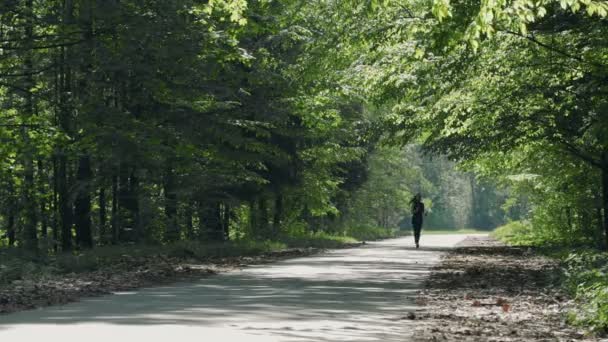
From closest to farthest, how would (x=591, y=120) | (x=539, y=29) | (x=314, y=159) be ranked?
(x=539, y=29)
(x=591, y=120)
(x=314, y=159)

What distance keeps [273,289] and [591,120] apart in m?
8.92

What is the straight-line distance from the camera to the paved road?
912cm

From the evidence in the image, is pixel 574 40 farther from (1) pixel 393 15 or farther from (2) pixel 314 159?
(2) pixel 314 159

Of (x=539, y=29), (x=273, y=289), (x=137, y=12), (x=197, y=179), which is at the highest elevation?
(x=137, y=12)

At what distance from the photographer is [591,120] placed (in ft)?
63.7

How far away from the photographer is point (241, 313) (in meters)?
11.0

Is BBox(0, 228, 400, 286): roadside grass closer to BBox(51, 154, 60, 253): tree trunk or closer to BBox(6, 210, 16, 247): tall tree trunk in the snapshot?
BBox(51, 154, 60, 253): tree trunk

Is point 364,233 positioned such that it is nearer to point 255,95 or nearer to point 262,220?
point 262,220

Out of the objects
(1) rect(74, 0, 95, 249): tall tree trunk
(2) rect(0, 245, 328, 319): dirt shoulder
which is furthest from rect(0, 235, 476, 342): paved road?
(1) rect(74, 0, 95, 249): tall tree trunk

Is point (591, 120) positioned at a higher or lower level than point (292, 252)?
higher

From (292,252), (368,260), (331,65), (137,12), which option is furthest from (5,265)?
(292,252)

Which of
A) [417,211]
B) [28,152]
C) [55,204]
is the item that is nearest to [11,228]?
[55,204]

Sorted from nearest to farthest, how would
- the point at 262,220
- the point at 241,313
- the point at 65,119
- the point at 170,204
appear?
the point at 241,313, the point at 65,119, the point at 170,204, the point at 262,220

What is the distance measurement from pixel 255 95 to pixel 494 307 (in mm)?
17279
